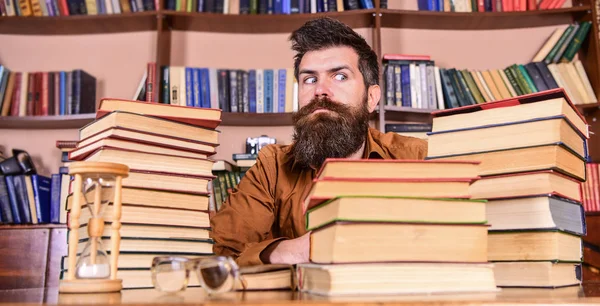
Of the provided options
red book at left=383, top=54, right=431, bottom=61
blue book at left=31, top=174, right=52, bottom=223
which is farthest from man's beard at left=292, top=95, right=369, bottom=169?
blue book at left=31, top=174, right=52, bottom=223

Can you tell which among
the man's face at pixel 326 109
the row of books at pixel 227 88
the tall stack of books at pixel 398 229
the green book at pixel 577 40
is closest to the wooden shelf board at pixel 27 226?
the row of books at pixel 227 88

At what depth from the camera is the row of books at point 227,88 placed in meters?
2.63

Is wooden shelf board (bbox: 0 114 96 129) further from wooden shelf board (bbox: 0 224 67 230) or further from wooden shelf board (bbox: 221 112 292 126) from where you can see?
wooden shelf board (bbox: 221 112 292 126)

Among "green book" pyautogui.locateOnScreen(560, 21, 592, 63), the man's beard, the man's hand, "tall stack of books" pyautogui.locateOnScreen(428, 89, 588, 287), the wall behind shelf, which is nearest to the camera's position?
"tall stack of books" pyautogui.locateOnScreen(428, 89, 588, 287)

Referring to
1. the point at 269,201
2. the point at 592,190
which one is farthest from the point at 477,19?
the point at 269,201

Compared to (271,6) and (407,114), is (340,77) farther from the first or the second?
(271,6)

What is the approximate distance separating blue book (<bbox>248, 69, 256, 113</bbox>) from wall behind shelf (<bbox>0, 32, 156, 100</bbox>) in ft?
1.94

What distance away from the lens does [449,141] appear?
93cm

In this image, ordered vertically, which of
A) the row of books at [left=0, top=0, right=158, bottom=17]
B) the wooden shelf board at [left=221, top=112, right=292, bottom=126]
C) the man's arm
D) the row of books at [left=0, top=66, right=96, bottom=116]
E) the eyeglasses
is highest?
the row of books at [left=0, top=0, right=158, bottom=17]

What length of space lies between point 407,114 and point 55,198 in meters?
1.62

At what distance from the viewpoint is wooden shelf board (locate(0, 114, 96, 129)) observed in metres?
2.62

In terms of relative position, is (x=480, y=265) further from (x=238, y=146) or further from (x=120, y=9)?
(x=120, y=9)

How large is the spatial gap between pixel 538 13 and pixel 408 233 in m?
2.43

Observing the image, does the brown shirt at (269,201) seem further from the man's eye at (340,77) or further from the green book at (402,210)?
the green book at (402,210)
